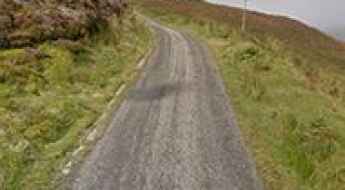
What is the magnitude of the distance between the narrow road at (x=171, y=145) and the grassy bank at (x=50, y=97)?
3.36 ft

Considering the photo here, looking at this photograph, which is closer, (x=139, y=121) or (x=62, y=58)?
(x=139, y=121)

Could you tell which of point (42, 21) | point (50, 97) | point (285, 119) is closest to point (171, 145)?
point (285, 119)

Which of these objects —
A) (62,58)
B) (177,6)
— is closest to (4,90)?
(62,58)

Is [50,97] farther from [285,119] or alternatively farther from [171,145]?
[285,119]

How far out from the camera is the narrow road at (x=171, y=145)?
1299cm

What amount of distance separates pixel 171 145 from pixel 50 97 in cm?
603

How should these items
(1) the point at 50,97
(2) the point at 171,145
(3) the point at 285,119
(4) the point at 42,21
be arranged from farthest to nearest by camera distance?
(4) the point at 42,21
(1) the point at 50,97
(3) the point at 285,119
(2) the point at 171,145

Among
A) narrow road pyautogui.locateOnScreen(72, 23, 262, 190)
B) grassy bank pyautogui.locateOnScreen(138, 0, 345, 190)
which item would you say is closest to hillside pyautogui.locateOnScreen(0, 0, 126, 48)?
narrow road pyautogui.locateOnScreen(72, 23, 262, 190)

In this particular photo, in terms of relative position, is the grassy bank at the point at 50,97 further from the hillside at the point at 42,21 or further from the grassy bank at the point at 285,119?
the grassy bank at the point at 285,119

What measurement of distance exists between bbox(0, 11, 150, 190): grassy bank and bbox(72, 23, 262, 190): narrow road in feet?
3.36

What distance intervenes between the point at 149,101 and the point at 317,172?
7.73 metres

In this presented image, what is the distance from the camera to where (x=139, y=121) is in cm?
1753

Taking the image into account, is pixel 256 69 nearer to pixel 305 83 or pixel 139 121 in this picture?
pixel 305 83

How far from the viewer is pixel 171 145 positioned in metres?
15.3
